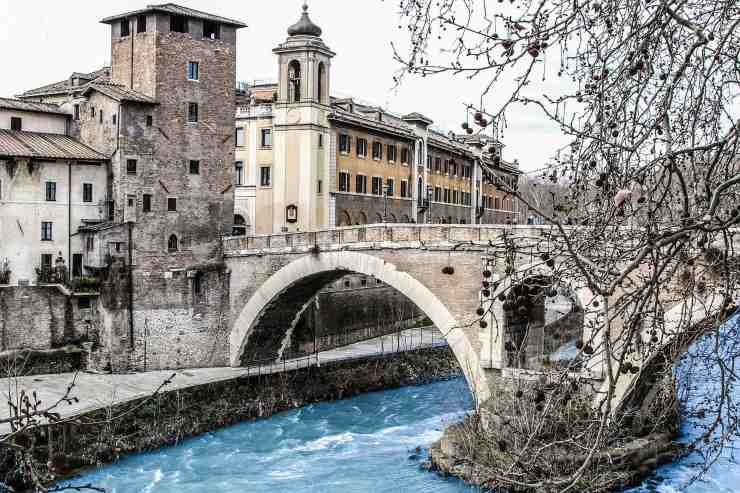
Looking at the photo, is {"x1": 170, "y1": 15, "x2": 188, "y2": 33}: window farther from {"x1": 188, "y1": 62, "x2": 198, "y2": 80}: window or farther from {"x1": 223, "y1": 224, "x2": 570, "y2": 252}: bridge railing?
{"x1": 223, "y1": 224, "x2": 570, "y2": 252}: bridge railing

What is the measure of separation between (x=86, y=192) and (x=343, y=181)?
12745 millimetres

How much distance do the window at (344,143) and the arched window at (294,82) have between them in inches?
117

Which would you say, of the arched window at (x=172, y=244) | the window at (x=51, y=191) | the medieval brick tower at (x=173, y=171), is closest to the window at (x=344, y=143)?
the medieval brick tower at (x=173, y=171)

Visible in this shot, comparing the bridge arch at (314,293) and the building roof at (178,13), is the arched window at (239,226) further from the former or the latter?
the building roof at (178,13)

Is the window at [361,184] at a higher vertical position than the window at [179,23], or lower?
lower

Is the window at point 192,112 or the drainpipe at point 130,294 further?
the window at point 192,112

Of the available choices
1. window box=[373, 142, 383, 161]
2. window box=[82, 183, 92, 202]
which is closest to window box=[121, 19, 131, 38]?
window box=[82, 183, 92, 202]

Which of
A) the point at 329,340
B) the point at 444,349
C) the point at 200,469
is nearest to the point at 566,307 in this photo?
the point at 444,349

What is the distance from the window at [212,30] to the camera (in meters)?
28.9

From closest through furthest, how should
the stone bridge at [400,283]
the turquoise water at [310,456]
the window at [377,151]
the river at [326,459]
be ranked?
the river at [326,459] → the turquoise water at [310,456] → the stone bridge at [400,283] → the window at [377,151]

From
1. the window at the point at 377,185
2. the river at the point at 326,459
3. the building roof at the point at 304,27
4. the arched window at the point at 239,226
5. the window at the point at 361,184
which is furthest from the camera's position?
the window at the point at 377,185

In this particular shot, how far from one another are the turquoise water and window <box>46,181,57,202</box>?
30.7 feet

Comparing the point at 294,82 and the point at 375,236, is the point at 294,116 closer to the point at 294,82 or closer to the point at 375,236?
the point at 294,82

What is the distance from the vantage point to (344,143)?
3741cm
